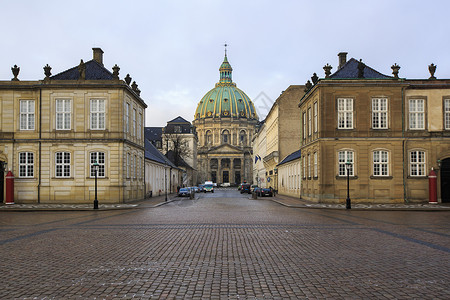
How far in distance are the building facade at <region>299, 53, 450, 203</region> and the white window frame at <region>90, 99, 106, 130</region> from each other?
16.9 meters

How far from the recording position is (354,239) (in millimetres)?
14977

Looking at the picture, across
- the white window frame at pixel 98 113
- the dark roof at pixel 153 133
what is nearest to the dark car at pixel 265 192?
the white window frame at pixel 98 113

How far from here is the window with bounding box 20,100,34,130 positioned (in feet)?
124

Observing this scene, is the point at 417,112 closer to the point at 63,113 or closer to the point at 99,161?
the point at 99,161

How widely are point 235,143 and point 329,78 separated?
136412 millimetres

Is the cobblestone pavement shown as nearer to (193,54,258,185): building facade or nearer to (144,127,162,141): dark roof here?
(144,127,162,141): dark roof

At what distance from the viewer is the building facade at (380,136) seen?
35500mm

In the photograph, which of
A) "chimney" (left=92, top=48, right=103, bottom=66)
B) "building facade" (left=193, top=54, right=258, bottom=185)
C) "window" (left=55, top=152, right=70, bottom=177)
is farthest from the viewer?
"building facade" (left=193, top=54, right=258, bottom=185)

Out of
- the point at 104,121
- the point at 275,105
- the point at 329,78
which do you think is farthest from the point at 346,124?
the point at 275,105

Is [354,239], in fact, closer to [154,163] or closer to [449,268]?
[449,268]

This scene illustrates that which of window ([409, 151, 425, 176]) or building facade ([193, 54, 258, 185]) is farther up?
building facade ([193, 54, 258, 185])

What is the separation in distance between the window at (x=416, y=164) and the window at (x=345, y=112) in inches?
212

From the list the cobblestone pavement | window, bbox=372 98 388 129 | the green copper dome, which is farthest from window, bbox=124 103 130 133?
the green copper dome

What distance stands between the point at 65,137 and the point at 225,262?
29435mm
